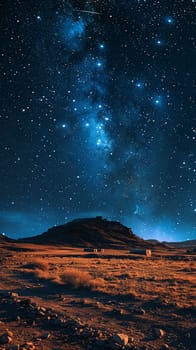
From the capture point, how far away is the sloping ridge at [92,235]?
68.2m

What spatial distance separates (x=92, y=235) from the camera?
245ft

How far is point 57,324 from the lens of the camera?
7867mm

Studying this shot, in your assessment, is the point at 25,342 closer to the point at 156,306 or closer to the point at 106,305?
the point at 106,305

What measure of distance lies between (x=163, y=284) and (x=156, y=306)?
4.91 m

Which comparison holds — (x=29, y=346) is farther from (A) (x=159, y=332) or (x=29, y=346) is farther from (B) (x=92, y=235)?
(B) (x=92, y=235)

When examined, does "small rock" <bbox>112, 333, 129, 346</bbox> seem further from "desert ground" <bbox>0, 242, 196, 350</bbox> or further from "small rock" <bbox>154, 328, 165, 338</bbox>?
"small rock" <bbox>154, 328, 165, 338</bbox>

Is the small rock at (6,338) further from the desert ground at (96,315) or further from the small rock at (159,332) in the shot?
the small rock at (159,332)

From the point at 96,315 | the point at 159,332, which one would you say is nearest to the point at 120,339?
the point at 159,332

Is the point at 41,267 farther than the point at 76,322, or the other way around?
the point at 41,267

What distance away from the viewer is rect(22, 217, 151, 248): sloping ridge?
6819 centimetres

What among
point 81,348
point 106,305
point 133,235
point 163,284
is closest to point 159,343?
point 81,348

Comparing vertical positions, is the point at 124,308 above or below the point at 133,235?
below

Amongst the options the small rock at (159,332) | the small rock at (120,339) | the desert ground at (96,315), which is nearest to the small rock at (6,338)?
the desert ground at (96,315)

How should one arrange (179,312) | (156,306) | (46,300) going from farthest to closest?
1. (46,300)
2. (156,306)
3. (179,312)
